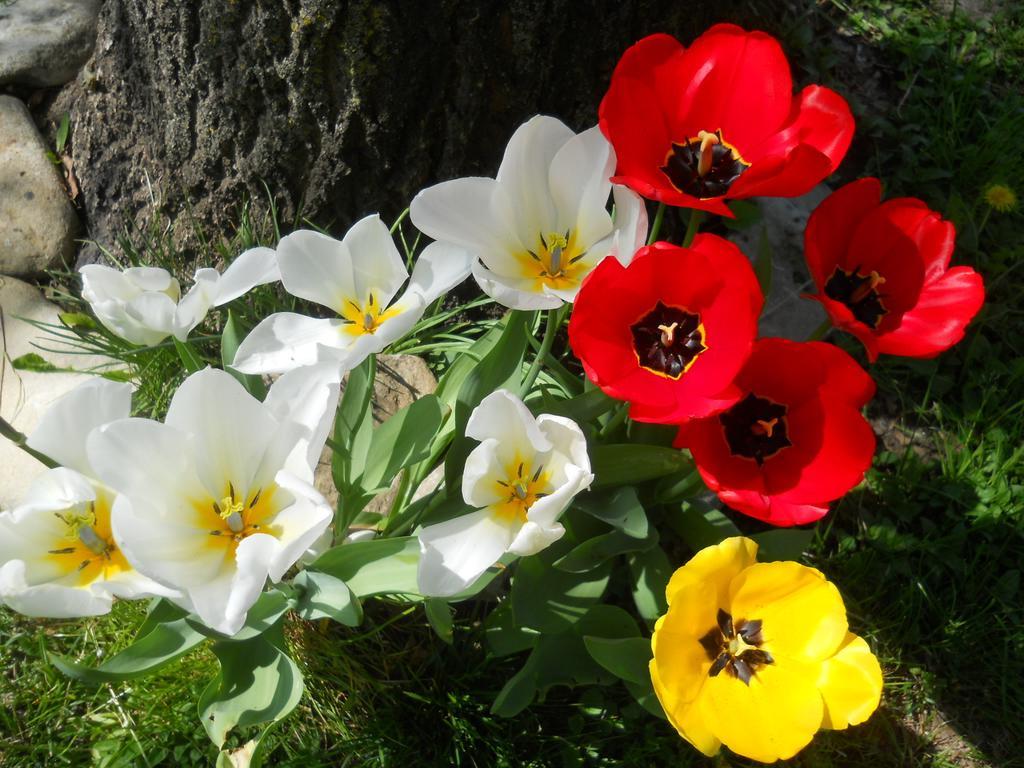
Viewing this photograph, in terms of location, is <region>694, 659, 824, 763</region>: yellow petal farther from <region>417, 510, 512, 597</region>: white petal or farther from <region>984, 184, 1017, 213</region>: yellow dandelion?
<region>984, 184, 1017, 213</region>: yellow dandelion

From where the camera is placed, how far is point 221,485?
1.22 metres

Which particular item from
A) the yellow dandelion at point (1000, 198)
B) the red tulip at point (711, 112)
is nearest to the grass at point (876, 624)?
the yellow dandelion at point (1000, 198)

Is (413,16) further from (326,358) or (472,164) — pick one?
(326,358)

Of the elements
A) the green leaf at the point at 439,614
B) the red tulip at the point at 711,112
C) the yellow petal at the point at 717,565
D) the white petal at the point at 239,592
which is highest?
the red tulip at the point at 711,112

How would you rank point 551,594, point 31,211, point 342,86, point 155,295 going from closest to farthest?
point 155,295 < point 551,594 < point 342,86 < point 31,211

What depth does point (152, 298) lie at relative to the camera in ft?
4.21

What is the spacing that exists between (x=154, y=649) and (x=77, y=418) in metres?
0.41

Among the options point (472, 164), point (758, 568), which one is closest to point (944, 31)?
point (472, 164)

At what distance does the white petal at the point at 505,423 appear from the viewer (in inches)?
47.2

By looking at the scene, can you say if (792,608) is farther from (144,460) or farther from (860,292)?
(144,460)

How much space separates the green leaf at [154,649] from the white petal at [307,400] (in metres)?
0.38

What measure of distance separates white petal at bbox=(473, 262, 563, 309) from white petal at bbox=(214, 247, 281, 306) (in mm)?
339

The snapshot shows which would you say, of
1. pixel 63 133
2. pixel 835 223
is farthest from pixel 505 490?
pixel 63 133

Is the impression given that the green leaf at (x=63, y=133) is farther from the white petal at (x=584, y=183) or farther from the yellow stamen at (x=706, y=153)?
the yellow stamen at (x=706, y=153)
